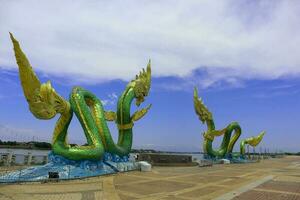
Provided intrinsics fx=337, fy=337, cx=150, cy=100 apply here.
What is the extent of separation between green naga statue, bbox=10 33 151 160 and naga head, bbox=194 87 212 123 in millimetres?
10482

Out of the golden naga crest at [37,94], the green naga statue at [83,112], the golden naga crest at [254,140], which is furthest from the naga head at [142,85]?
the golden naga crest at [254,140]

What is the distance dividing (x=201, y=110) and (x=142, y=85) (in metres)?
11.6

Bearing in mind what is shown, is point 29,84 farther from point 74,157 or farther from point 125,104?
point 125,104

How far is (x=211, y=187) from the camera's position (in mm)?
15711

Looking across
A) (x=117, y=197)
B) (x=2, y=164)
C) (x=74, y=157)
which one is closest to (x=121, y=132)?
(x=74, y=157)

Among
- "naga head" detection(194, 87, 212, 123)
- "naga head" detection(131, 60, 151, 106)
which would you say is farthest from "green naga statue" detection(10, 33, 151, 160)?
"naga head" detection(194, 87, 212, 123)

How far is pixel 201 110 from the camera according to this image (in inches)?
1379

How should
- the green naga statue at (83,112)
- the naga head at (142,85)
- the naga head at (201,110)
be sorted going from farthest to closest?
the naga head at (201,110)
the naga head at (142,85)
the green naga statue at (83,112)

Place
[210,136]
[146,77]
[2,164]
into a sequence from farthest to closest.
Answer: [210,136] < [146,77] < [2,164]

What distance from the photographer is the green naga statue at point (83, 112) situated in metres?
17.3

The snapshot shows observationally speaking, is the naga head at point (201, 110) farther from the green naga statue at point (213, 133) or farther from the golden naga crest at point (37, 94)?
the golden naga crest at point (37, 94)

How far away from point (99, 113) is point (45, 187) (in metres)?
8.06

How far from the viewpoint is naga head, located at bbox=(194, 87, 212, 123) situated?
114ft

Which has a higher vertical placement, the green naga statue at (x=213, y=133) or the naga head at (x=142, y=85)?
the naga head at (x=142, y=85)
